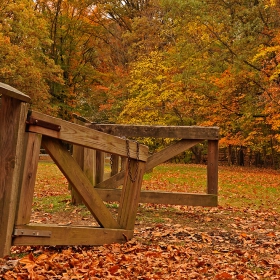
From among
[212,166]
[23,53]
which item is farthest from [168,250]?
[23,53]

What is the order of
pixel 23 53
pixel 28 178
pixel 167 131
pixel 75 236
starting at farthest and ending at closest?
pixel 23 53 < pixel 167 131 < pixel 75 236 < pixel 28 178

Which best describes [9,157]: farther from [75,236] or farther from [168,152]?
[168,152]

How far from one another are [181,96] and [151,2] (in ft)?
37.3

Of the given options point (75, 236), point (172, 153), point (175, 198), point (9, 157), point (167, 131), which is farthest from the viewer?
point (175, 198)

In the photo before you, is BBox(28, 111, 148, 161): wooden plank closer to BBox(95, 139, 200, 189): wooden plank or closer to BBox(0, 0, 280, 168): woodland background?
BBox(95, 139, 200, 189): wooden plank

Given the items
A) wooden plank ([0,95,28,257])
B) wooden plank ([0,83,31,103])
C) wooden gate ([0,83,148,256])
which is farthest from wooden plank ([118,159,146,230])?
wooden plank ([0,83,31,103])

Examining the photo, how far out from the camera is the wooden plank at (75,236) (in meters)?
4.30

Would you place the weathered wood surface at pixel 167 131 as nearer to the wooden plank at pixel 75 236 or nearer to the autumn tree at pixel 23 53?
the wooden plank at pixel 75 236

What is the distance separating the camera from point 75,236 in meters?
4.78

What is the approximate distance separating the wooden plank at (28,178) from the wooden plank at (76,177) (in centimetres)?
16

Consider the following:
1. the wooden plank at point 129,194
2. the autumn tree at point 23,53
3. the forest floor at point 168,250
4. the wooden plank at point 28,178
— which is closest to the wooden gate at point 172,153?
the forest floor at point 168,250

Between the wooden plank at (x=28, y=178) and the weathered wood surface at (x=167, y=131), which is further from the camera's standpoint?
the weathered wood surface at (x=167, y=131)

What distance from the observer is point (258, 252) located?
556cm

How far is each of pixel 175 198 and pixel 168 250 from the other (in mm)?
Answer: 2589
